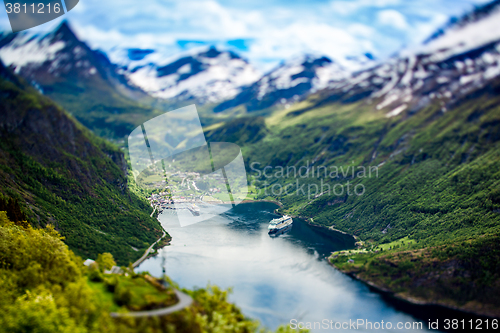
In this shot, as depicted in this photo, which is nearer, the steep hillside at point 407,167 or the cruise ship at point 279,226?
the steep hillside at point 407,167

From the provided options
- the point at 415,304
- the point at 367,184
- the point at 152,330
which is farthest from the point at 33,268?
the point at 367,184

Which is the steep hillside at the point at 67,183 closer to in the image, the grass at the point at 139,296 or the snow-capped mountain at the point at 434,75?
the grass at the point at 139,296

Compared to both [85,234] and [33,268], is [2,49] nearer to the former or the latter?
[85,234]
